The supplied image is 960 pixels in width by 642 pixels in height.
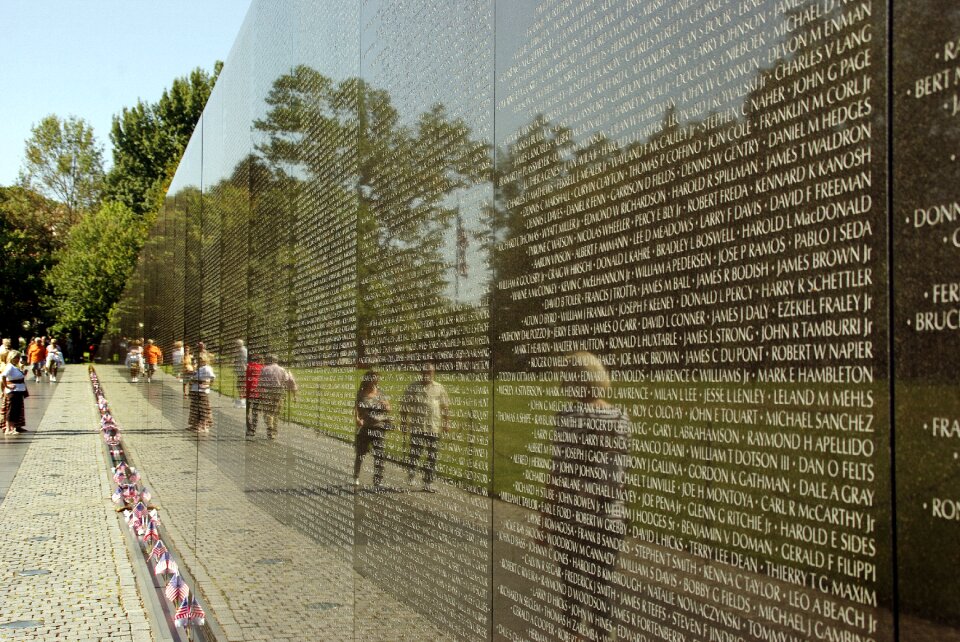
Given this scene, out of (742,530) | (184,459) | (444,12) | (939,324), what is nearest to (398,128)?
(444,12)

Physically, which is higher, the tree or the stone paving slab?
the tree

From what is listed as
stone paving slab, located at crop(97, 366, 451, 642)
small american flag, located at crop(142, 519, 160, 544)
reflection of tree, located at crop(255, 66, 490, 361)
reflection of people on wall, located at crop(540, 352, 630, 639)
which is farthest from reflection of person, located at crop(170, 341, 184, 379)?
reflection of people on wall, located at crop(540, 352, 630, 639)

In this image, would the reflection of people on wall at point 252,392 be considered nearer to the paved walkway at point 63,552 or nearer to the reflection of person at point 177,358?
the paved walkway at point 63,552

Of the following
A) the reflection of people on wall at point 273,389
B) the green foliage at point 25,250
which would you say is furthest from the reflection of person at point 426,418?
the green foliage at point 25,250

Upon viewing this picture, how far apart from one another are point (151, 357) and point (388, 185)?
14462mm

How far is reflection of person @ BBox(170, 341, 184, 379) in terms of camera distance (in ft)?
39.2

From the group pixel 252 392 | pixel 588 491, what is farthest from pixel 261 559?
pixel 588 491

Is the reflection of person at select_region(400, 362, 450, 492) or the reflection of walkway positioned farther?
the reflection of person at select_region(400, 362, 450, 492)

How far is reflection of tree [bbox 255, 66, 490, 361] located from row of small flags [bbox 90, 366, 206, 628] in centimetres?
253

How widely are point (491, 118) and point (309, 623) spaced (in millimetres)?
2859

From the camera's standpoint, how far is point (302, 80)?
5.89 metres

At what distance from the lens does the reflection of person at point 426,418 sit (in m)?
3.29

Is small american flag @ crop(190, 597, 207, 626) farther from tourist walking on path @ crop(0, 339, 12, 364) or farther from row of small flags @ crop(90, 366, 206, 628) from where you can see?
tourist walking on path @ crop(0, 339, 12, 364)

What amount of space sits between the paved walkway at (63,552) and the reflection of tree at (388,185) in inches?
165
